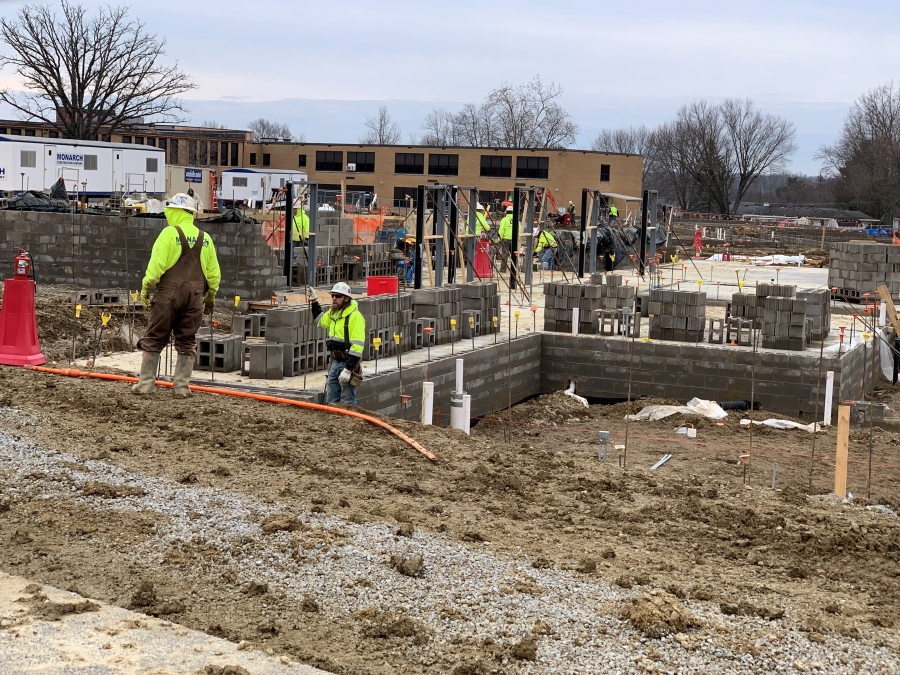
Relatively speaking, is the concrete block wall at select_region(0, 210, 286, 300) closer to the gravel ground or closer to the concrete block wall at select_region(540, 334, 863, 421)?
the concrete block wall at select_region(540, 334, 863, 421)

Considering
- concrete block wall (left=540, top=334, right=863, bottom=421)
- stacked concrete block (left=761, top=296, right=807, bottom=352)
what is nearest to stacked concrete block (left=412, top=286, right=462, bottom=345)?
concrete block wall (left=540, top=334, right=863, bottom=421)

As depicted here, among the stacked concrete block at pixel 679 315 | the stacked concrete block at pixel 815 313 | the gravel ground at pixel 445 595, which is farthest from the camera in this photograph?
the stacked concrete block at pixel 815 313

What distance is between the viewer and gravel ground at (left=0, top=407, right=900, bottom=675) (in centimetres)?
543

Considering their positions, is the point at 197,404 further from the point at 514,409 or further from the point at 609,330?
the point at 609,330

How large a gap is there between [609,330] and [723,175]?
234 ft

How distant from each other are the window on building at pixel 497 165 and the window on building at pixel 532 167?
0.55 meters

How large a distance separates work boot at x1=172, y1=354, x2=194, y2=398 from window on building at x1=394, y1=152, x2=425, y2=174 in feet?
177

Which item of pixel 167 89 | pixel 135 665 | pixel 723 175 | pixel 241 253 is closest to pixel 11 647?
pixel 135 665

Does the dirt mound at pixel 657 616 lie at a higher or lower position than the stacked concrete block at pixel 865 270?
lower

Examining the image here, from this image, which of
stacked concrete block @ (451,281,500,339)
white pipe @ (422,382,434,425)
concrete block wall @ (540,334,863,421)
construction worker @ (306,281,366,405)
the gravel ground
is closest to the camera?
the gravel ground

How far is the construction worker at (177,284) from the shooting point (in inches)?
395

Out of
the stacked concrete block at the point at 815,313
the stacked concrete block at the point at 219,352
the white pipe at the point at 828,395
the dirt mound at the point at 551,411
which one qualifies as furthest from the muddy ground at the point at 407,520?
A: the stacked concrete block at the point at 815,313

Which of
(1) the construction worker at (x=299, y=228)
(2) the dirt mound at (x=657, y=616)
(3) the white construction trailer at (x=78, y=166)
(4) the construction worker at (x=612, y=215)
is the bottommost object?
(2) the dirt mound at (x=657, y=616)

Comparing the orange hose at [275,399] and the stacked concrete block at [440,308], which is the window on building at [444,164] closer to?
the stacked concrete block at [440,308]
